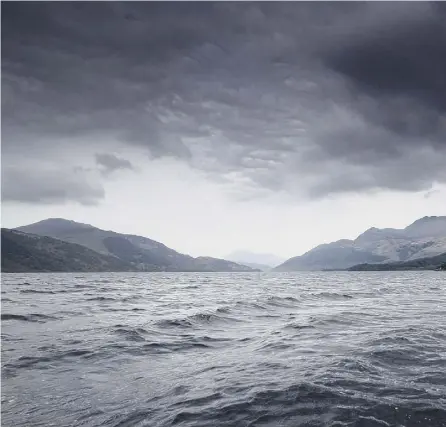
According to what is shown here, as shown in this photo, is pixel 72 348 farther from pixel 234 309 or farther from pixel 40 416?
pixel 234 309

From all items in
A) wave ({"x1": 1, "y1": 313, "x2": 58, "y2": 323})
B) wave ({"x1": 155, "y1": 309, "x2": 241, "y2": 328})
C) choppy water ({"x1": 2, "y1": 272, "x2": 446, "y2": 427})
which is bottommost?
wave ({"x1": 1, "y1": 313, "x2": 58, "y2": 323})

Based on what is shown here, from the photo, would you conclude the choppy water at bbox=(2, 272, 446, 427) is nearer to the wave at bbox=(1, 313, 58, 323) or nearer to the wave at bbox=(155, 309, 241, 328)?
the wave at bbox=(155, 309, 241, 328)

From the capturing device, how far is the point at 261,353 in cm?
1920

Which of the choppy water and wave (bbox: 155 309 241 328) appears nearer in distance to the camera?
the choppy water

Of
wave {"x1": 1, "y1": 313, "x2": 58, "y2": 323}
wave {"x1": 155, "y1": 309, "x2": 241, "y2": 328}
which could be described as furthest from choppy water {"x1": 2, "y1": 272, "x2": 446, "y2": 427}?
wave {"x1": 1, "y1": 313, "x2": 58, "y2": 323}

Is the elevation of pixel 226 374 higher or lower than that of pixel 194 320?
higher

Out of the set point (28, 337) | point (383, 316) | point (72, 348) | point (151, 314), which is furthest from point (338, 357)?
point (151, 314)

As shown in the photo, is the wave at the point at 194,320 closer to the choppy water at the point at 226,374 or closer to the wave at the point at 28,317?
the choppy water at the point at 226,374

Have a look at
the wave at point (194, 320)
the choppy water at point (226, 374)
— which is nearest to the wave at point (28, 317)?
the choppy water at point (226, 374)

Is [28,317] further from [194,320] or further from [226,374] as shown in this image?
[226,374]

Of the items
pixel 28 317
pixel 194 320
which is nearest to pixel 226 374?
pixel 194 320

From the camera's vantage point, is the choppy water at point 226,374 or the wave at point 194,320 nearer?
the choppy water at point 226,374

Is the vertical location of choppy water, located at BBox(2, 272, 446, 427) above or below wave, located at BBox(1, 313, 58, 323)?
above

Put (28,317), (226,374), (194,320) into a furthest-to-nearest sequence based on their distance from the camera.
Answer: (28,317), (194,320), (226,374)
